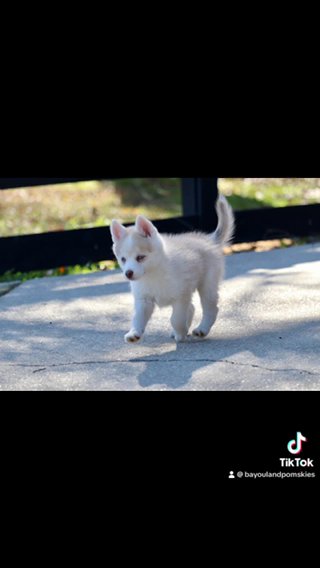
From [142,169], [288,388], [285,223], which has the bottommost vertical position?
[285,223]

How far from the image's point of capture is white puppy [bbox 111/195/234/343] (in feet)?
10.7

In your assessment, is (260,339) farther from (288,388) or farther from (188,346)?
(288,388)

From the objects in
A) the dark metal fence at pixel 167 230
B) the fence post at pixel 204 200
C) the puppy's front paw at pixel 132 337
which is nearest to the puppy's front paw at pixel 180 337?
the puppy's front paw at pixel 132 337

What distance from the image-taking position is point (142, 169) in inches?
96.9

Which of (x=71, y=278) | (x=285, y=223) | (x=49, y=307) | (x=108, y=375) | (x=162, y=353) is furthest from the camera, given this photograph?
(x=285, y=223)

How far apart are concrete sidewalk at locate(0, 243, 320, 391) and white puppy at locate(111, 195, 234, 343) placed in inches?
4.0

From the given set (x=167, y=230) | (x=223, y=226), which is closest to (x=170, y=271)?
(x=223, y=226)

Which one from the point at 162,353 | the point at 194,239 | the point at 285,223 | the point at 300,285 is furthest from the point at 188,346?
the point at 285,223

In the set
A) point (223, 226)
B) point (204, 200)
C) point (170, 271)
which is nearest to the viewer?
point (170, 271)

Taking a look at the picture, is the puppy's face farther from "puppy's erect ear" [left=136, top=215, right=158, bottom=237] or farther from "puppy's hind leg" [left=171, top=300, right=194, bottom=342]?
"puppy's hind leg" [left=171, top=300, right=194, bottom=342]

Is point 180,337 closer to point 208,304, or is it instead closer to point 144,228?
point 208,304
